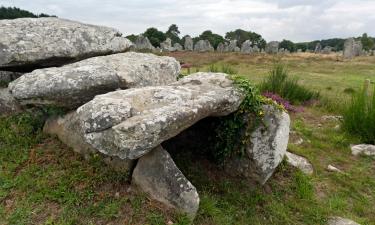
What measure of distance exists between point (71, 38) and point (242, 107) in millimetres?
3611

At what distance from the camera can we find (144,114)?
5141mm

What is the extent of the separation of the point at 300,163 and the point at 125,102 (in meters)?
4.27

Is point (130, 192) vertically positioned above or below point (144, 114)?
below

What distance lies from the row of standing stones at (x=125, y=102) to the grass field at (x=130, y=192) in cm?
23

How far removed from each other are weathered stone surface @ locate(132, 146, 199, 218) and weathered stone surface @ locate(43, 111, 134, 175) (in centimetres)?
42

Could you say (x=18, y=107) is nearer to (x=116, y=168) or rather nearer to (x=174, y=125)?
(x=116, y=168)

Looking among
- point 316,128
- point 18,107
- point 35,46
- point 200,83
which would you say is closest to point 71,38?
point 35,46

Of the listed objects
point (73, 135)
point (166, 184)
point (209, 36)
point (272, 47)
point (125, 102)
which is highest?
point (125, 102)

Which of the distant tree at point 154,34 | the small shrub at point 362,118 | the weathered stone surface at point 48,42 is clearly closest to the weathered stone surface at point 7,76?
the weathered stone surface at point 48,42

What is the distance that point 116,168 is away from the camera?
5.96m

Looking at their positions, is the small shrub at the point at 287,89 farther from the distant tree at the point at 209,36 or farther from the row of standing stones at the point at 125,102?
the distant tree at the point at 209,36

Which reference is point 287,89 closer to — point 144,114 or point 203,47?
point 144,114

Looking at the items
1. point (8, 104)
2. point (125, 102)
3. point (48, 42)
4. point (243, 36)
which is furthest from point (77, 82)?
point (243, 36)

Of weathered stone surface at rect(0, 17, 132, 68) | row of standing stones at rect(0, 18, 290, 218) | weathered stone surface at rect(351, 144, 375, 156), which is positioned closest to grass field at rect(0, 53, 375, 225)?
row of standing stones at rect(0, 18, 290, 218)
